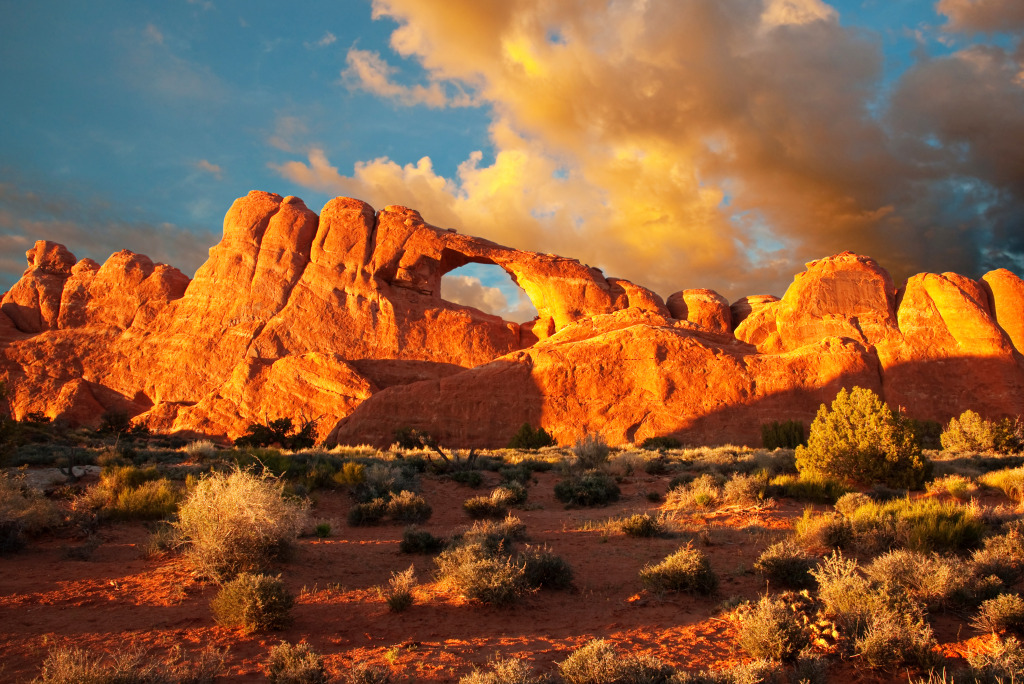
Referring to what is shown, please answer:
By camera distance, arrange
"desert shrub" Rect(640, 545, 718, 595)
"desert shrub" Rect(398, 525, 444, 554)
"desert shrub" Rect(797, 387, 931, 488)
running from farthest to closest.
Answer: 1. "desert shrub" Rect(797, 387, 931, 488)
2. "desert shrub" Rect(398, 525, 444, 554)
3. "desert shrub" Rect(640, 545, 718, 595)

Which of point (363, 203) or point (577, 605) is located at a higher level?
point (363, 203)

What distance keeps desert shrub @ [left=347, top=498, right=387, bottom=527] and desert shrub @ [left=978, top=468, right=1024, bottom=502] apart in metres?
11.4

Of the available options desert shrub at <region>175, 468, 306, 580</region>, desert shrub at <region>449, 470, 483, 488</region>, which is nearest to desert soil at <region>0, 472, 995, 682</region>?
desert shrub at <region>175, 468, 306, 580</region>

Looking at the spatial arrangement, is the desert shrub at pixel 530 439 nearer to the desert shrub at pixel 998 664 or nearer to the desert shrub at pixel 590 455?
the desert shrub at pixel 590 455

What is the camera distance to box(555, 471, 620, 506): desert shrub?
43.0 ft

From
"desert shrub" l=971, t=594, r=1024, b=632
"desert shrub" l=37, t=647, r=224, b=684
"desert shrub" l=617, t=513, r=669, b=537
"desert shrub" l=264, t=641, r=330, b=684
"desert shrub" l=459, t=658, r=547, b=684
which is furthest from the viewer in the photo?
"desert shrub" l=617, t=513, r=669, b=537

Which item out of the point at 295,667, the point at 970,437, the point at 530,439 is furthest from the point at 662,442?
the point at 295,667

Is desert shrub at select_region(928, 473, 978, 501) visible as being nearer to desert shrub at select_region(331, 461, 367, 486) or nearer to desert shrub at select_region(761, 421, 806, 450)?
desert shrub at select_region(331, 461, 367, 486)

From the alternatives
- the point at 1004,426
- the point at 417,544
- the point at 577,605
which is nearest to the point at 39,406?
the point at 417,544

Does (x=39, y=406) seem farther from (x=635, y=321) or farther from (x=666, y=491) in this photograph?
(x=666, y=491)

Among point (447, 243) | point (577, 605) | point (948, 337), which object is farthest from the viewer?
point (447, 243)

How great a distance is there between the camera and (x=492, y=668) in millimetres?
4934

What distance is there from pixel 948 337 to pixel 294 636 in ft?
156

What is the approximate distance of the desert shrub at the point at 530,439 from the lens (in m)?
29.6
